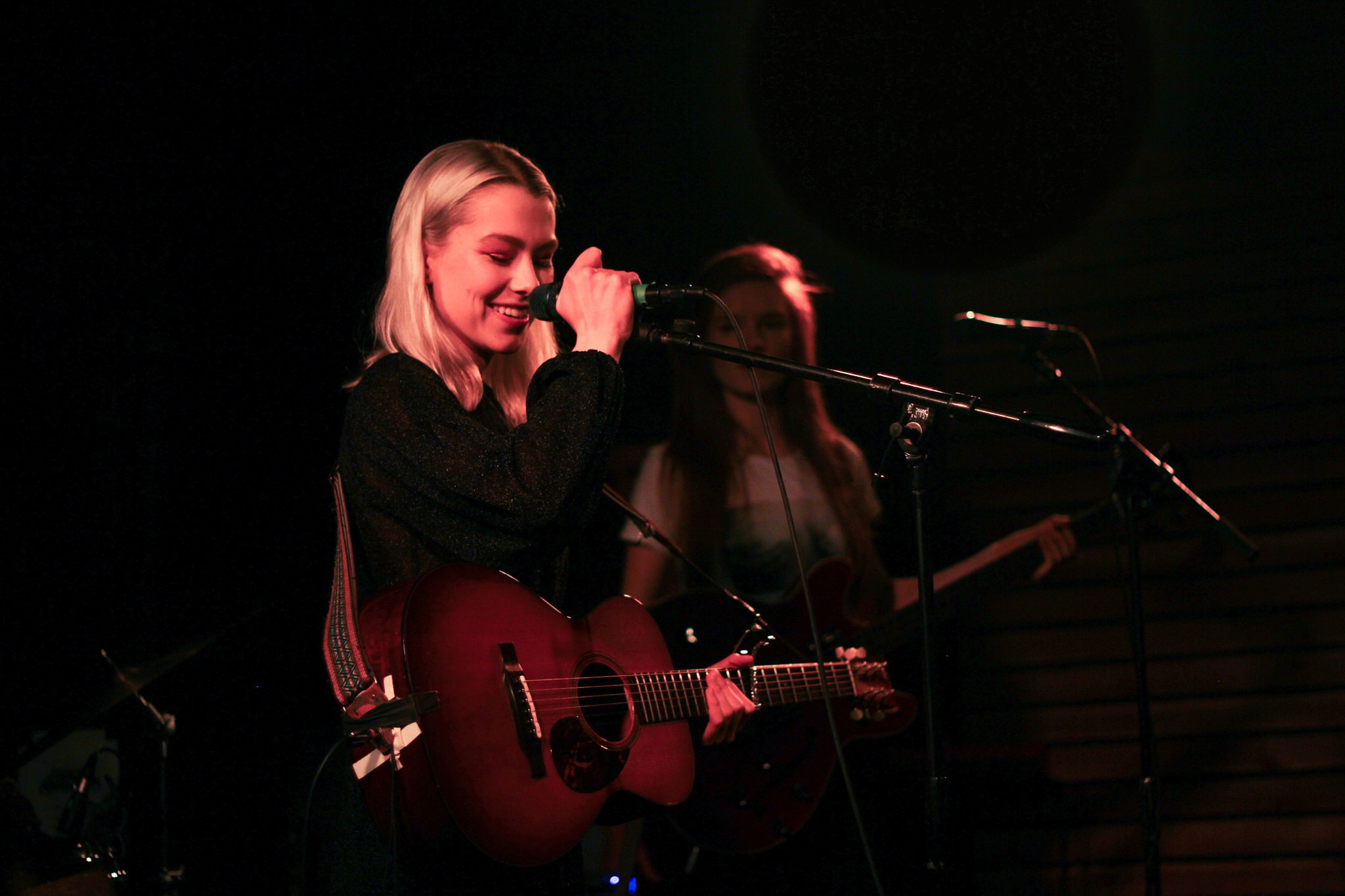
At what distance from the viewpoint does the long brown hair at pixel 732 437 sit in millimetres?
3227

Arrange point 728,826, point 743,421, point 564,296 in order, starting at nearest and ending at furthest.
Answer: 1. point 564,296
2. point 728,826
3. point 743,421

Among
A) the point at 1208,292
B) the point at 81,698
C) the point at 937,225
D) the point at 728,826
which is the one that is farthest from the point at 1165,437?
the point at 81,698

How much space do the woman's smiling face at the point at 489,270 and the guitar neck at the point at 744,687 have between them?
678mm

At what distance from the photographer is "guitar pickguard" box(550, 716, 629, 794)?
157cm

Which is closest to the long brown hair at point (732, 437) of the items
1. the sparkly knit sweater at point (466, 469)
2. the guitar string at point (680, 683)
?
the guitar string at point (680, 683)

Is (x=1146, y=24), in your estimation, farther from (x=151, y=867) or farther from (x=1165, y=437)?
(x=151, y=867)

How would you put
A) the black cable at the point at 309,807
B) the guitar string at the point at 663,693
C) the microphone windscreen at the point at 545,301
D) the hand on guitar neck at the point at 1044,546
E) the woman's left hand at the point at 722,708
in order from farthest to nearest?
the hand on guitar neck at the point at 1044,546 → the woman's left hand at the point at 722,708 → the microphone windscreen at the point at 545,301 → the guitar string at the point at 663,693 → the black cable at the point at 309,807

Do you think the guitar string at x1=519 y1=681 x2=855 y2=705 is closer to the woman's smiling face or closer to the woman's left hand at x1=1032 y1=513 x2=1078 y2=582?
the woman's smiling face

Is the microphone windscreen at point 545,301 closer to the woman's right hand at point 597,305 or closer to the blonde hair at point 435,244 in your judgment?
the woman's right hand at point 597,305

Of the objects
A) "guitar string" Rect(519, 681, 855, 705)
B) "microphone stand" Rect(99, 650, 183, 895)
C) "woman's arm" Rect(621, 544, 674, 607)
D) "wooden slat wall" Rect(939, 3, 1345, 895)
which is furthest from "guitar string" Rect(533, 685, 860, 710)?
"wooden slat wall" Rect(939, 3, 1345, 895)

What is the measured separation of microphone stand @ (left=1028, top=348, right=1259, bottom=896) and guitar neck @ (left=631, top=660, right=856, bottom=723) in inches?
27.9

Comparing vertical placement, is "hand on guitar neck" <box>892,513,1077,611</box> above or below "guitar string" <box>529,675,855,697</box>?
above

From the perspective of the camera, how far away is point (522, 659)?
1571mm

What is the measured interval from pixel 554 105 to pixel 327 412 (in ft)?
4.31
